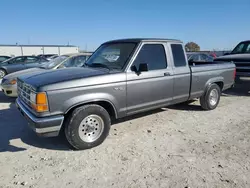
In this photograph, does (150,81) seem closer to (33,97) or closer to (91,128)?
(91,128)

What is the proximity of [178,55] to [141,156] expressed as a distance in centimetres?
270

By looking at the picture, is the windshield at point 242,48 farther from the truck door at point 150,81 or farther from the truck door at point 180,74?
the truck door at point 150,81

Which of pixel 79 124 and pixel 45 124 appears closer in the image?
pixel 45 124

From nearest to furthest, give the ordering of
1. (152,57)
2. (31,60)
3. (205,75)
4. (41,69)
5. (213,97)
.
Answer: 1. (152,57)
2. (205,75)
3. (213,97)
4. (41,69)
5. (31,60)

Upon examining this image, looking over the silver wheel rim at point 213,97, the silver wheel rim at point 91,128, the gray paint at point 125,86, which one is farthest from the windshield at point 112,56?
the silver wheel rim at point 213,97

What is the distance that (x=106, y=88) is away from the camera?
3688 mm

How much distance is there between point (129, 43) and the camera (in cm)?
442

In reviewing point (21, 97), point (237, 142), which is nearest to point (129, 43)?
point (21, 97)

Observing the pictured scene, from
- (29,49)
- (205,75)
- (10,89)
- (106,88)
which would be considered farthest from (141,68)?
(29,49)

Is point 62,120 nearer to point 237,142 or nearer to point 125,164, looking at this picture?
point 125,164

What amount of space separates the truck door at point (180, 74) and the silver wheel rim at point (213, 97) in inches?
46.0

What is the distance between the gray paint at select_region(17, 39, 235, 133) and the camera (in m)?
3.31

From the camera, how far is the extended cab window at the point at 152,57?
13.9 feet

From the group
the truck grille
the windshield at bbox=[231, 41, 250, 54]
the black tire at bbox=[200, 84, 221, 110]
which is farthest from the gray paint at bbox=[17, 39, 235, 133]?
the windshield at bbox=[231, 41, 250, 54]
